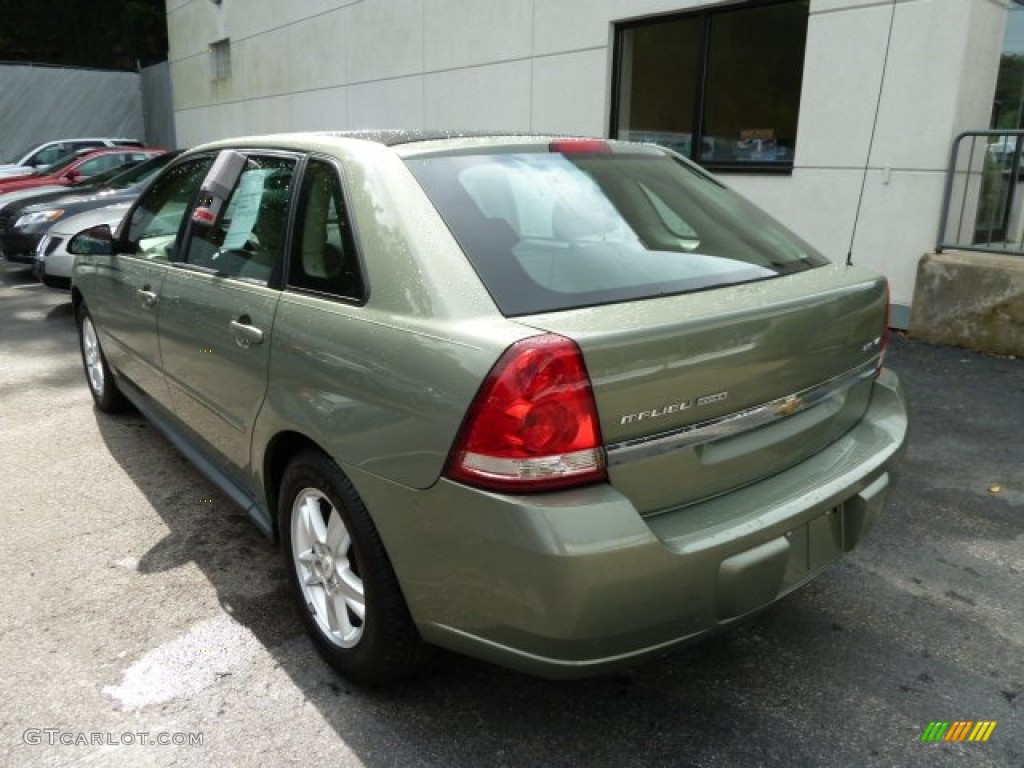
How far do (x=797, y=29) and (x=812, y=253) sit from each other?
216 inches

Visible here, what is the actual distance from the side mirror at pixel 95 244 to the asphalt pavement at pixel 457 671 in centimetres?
123

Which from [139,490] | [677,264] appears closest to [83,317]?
[139,490]

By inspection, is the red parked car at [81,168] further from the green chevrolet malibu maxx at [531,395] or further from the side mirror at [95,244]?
the green chevrolet malibu maxx at [531,395]

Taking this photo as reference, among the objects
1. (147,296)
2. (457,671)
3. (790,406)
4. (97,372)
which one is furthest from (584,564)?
(97,372)

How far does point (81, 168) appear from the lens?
41.6 ft

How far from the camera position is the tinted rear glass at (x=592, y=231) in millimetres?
2137

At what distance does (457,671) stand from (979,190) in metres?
6.12

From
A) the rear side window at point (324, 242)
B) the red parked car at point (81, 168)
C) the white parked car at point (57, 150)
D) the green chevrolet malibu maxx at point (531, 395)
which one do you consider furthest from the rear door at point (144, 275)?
the white parked car at point (57, 150)

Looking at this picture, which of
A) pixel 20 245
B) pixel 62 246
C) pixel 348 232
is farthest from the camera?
pixel 20 245

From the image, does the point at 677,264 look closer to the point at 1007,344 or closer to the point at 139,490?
the point at 139,490

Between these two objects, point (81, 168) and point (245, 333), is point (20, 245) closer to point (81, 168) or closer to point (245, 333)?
point (81, 168)

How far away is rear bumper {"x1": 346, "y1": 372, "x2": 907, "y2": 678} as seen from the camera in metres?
1.81

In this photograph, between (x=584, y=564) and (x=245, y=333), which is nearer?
(x=584, y=564)

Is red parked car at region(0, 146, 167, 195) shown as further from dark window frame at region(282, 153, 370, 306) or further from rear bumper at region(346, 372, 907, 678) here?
rear bumper at region(346, 372, 907, 678)
